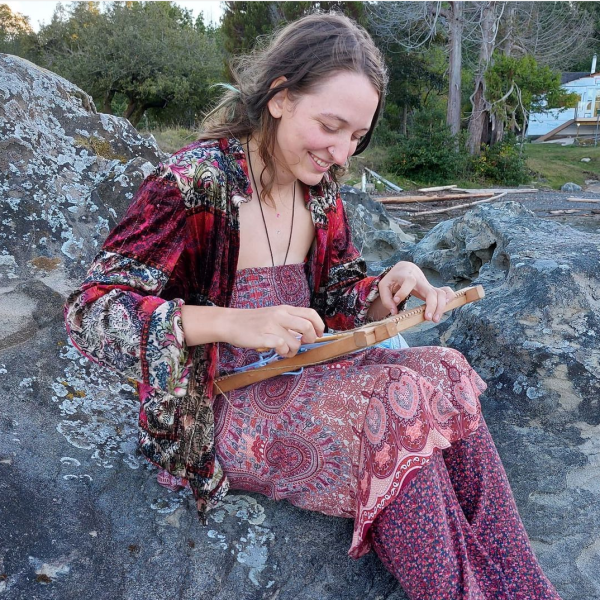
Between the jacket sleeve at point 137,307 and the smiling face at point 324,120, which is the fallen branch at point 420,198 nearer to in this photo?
the smiling face at point 324,120

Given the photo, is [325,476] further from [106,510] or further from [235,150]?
[235,150]

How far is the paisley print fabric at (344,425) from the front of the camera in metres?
1.56

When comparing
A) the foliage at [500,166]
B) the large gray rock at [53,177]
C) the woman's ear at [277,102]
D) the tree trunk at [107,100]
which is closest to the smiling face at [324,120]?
the woman's ear at [277,102]

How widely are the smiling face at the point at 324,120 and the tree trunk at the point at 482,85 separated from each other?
57.9ft

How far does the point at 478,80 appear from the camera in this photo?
18328 millimetres

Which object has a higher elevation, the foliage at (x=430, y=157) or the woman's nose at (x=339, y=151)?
the woman's nose at (x=339, y=151)

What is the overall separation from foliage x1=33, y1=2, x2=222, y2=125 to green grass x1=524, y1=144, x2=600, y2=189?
1075 centimetres

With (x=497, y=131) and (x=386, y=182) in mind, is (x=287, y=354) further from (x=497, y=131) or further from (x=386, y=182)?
(x=497, y=131)

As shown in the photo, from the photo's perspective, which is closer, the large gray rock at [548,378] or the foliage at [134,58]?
the large gray rock at [548,378]

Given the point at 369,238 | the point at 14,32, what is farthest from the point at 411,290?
the point at 14,32

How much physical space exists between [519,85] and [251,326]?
18195 mm

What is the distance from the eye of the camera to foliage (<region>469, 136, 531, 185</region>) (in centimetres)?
1780

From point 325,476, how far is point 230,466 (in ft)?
0.93

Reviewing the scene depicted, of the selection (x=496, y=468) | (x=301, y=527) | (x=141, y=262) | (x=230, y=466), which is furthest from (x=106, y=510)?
(x=496, y=468)
